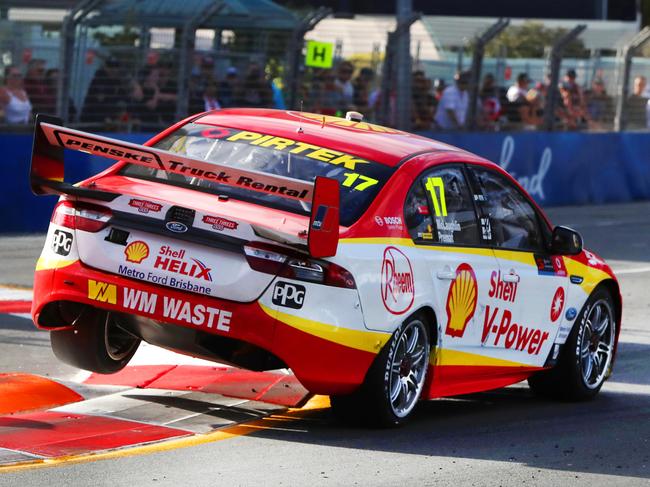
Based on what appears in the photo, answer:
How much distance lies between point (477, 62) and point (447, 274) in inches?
610

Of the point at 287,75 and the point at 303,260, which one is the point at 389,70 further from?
the point at 303,260

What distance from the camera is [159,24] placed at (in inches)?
753

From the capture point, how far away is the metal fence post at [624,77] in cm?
2598

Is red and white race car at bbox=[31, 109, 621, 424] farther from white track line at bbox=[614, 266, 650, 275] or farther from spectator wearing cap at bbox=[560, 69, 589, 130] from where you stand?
spectator wearing cap at bbox=[560, 69, 589, 130]

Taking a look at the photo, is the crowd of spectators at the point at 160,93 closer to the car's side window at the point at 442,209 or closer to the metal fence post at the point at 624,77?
the metal fence post at the point at 624,77

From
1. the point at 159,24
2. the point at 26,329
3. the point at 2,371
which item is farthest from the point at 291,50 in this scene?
the point at 2,371

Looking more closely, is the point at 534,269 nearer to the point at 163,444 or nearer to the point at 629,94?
the point at 163,444

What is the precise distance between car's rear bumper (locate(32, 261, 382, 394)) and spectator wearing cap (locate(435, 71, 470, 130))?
50.7 ft

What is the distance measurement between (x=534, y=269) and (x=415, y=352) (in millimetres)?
1302

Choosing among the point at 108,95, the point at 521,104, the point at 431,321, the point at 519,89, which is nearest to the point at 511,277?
the point at 431,321

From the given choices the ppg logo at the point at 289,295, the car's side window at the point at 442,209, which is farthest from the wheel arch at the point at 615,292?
the ppg logo at the point at 289,295

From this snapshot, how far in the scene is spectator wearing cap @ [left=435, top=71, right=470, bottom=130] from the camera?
73.9 ft

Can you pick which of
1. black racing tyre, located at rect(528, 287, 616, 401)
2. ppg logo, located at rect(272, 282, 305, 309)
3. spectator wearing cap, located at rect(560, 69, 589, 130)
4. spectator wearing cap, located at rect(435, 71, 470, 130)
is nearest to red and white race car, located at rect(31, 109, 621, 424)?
ppg logo, located at rect(272, 282, 305, 309)

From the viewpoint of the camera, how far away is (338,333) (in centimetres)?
713
